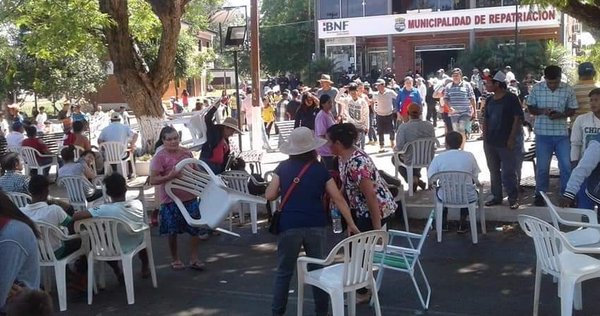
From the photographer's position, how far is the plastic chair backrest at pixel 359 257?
4859 millimetres

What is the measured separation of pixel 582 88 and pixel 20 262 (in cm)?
704

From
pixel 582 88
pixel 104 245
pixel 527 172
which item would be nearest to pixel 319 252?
pixel 104 245

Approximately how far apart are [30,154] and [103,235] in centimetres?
729

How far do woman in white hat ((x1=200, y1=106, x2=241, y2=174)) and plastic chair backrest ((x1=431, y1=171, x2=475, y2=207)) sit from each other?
2.74m

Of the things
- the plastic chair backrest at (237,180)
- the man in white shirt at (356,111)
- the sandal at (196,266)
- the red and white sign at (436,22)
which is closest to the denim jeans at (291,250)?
the sandal at (196,266)

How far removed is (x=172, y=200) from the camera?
276 inches

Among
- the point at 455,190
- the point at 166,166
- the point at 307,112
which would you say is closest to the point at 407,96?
the point at 307,112

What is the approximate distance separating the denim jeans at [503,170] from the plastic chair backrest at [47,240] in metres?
5.22

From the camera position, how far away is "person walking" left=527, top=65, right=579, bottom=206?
8.25m

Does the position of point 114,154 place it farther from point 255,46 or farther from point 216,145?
point 216,145

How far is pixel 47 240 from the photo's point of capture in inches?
241

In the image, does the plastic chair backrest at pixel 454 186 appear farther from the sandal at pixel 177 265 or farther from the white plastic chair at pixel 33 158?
the white plastic chair at pixel 33 158

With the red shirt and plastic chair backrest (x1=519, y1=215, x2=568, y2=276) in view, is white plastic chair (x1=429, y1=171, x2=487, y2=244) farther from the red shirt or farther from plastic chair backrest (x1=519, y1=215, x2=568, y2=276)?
the red shirt

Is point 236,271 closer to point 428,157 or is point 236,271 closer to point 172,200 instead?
point 172,200
